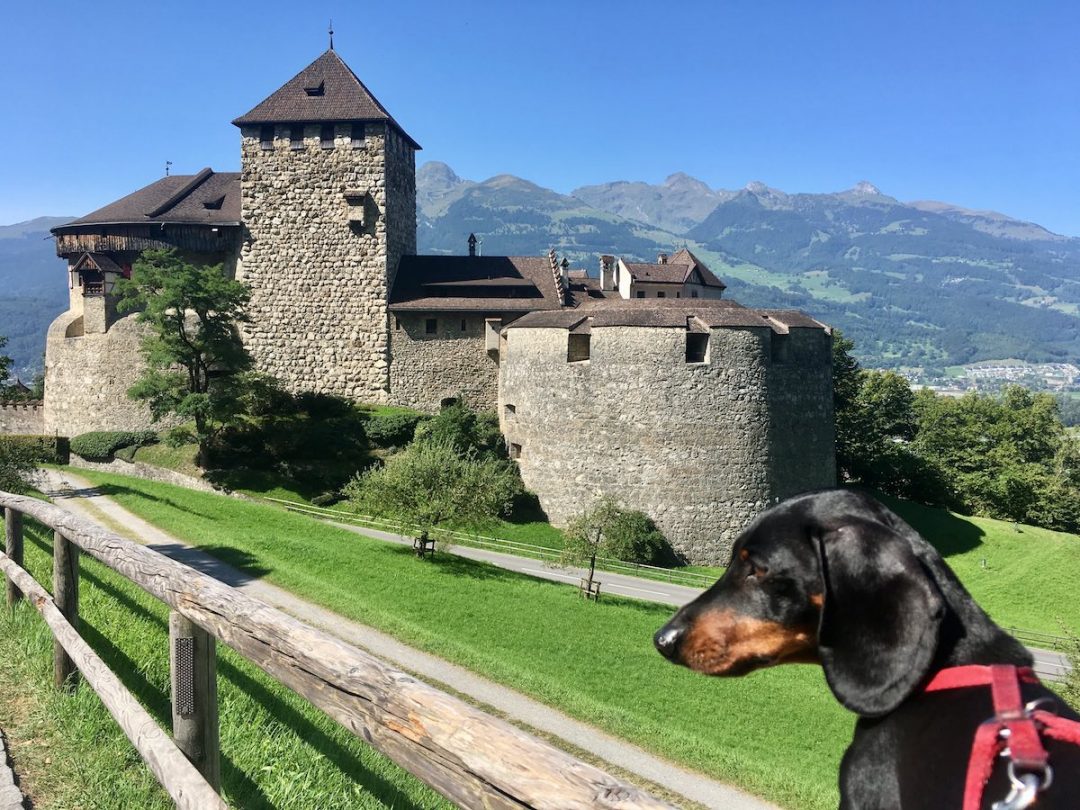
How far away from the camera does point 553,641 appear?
1653 cm

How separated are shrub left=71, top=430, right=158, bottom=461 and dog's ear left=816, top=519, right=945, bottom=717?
3402cm

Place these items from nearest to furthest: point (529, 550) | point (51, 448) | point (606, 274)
A: point (529, 550)
point (51, 448)
point (606, 274)

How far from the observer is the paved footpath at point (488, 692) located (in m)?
10.4

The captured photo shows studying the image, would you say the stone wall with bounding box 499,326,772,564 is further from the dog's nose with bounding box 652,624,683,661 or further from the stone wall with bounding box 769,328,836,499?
the dog's nose with bounding box 652,624,683,661

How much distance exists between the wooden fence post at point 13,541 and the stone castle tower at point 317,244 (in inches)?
1042

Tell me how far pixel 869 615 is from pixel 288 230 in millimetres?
34825

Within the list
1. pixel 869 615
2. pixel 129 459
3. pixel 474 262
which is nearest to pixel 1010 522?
pixel 474 262

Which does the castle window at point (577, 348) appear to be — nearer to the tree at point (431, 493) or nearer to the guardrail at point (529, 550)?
the tree at point (431, 493)

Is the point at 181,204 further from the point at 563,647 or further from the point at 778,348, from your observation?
the point at 563,647

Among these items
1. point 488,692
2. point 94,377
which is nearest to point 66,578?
point 488,692

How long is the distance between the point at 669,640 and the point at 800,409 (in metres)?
29.2

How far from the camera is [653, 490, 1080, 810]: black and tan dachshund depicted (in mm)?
1573

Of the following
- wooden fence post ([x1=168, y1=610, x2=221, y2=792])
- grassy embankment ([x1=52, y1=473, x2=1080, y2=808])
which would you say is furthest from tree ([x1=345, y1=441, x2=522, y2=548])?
wooden fence post ([x1=168, y1=610, x2=221, y2=792])

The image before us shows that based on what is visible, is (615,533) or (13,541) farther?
(615,533)
